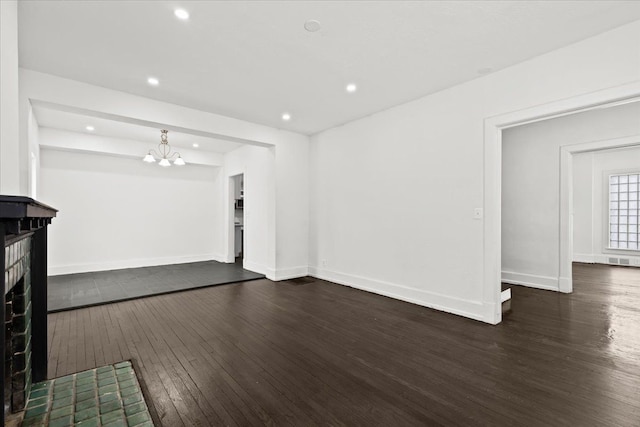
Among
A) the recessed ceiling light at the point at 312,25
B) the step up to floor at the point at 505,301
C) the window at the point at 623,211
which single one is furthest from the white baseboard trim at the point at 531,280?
the recessed ceiling light at the point at 312,25

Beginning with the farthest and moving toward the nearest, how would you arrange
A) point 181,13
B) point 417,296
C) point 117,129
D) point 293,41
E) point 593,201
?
point 593,201
point 117,129
point 417,296
point 293,41
point 181,13

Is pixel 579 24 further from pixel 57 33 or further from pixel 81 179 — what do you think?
pixel 81 179

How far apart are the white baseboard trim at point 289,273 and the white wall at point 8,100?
3.86 m

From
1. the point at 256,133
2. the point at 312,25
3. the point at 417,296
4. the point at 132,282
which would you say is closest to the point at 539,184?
the point at 417,296

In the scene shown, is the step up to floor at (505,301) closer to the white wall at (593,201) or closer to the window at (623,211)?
the white wall at (593,201)

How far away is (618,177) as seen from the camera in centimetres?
739

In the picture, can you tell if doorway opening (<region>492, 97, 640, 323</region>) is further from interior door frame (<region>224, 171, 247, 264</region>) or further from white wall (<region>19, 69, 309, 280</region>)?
interior door frame (<region>224, 171, 247, 264</region>)

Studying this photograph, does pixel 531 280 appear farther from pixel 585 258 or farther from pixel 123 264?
pixel 123 264

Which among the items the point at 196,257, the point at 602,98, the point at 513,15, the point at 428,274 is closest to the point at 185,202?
the point at 196,257

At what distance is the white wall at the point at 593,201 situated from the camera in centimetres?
742

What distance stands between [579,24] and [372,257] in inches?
139

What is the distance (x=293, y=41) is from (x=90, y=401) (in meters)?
3.30

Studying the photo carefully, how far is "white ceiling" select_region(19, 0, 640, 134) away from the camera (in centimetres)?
240

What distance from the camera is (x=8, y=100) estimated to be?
6.93ft
